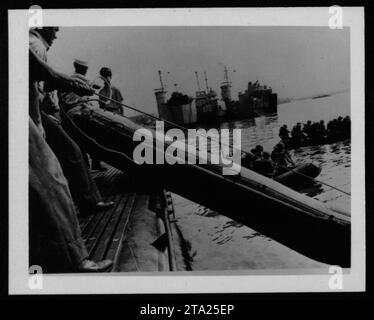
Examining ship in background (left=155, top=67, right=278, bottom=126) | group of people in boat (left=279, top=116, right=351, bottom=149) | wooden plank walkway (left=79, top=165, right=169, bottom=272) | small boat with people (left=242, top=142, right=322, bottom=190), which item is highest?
ship in background (left=155, top=67, right=278, bottom=126)

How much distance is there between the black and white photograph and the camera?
7.43 feet

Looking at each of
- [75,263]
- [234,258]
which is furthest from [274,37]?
[75,263]

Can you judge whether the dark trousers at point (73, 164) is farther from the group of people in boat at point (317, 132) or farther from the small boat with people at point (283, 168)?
the group of people in boat at point (317, 132)

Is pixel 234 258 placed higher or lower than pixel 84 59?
lower

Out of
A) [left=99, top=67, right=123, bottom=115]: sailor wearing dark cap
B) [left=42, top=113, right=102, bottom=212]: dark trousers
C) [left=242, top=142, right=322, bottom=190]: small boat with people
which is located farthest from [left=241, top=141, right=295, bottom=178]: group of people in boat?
[left=42, top=113, right=102, bottom=212]: dark trousers

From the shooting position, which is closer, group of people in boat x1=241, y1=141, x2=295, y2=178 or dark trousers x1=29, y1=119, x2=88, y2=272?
dark trousers x1=29, y1=119, x2=88, y2=272

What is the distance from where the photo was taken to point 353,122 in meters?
2.37

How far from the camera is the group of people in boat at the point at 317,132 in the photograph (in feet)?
7.72

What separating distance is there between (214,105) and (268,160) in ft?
1.31

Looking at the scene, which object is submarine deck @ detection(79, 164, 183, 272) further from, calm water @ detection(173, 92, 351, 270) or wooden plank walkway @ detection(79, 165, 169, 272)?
calm water @ detection(173, 92, 351, 270)

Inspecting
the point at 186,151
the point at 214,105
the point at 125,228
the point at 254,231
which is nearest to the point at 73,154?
the point at 125,228
